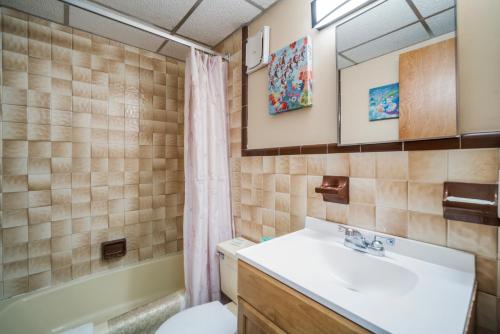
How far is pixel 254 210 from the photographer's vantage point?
1.41 meters

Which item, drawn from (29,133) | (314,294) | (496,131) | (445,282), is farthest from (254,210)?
(29,133)

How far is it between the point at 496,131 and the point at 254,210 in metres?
1.13

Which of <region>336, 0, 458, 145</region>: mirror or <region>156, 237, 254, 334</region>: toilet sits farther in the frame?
<region>156, 237, 254, 334</region>: toilet

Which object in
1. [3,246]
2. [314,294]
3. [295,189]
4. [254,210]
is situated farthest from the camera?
[254,210]

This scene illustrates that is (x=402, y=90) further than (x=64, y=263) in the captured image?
No

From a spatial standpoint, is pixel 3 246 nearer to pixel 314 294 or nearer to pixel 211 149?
pixel 211 149

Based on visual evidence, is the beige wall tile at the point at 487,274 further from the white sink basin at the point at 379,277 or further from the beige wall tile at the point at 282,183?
the beige wall tile at the point at 282,183

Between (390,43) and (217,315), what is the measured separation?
58.2 inches

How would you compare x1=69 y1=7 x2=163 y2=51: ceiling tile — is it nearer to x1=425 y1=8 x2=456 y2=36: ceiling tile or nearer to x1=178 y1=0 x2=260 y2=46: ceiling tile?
x1=178 y1=0 x2=260 y2=46: ceiling tile

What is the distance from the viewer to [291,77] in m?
1.16

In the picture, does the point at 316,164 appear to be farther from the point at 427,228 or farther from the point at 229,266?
the point at 229,266

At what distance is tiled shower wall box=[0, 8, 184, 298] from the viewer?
1304mm

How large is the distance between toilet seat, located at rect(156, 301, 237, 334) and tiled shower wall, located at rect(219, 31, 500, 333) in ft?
1.56

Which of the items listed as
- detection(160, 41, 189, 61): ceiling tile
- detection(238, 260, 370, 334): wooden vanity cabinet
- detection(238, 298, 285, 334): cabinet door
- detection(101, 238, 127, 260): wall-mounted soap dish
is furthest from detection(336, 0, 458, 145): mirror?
detection(101, 238, 127, 260): wall-mounted soap dish
